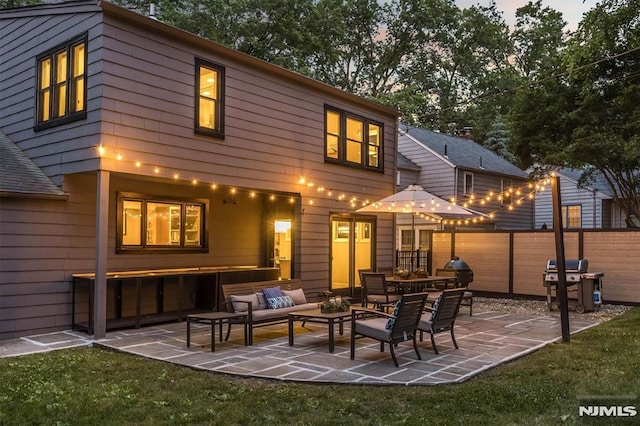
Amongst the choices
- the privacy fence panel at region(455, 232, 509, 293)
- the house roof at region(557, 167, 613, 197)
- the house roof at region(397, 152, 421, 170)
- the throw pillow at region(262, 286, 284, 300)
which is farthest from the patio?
the house roof at region(557, 167, 613, 197)

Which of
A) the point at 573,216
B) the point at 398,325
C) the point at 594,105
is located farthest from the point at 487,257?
the point at 573,216

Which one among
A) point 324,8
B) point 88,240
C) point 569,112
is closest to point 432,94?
point 324,8

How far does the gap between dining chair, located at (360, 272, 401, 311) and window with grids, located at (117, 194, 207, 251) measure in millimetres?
3350

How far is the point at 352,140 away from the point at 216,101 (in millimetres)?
4212

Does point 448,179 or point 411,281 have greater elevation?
point 448,179

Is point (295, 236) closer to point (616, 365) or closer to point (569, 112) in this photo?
point (616, 365)

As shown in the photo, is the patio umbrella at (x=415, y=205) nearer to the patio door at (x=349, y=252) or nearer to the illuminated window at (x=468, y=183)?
the patio door at (x=349, y=252)

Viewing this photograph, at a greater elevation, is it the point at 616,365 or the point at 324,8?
the point at 324,8

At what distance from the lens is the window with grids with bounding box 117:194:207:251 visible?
942 cm

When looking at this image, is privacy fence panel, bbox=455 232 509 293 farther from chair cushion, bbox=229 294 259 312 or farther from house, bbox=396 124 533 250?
chair cushion, bbox=229 294 259 312

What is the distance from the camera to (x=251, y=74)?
10.1 meters

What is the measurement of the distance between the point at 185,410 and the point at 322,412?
1.15 metres

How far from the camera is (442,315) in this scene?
7.02 meters

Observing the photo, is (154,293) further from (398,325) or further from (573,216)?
(573,216)
